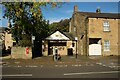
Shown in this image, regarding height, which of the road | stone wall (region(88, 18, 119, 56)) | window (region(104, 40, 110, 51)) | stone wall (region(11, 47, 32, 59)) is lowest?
the road

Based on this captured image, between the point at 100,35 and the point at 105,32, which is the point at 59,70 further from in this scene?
the point at 105,32

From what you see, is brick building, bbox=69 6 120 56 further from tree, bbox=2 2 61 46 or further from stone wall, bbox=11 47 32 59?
stone wall, bbox=11 47 32 59

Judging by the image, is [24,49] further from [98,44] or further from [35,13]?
[98,44]

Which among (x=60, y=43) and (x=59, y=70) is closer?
(x=59, y=70)

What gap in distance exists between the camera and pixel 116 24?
1510 inches

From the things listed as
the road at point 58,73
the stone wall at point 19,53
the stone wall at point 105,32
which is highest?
the stone wall at point 105,32

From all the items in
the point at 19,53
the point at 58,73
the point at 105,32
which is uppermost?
the point at 105,32

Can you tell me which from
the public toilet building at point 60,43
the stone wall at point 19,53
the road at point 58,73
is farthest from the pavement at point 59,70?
the public toilet building at point 60,43

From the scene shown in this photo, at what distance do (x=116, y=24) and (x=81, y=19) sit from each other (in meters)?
5.51

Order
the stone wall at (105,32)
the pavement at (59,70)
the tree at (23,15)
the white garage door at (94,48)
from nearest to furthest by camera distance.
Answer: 1. the pavement at (59,70)
2. the tree at (23,15)
3. the stone wall at (105,32)
4. the white garage door at (94,48)

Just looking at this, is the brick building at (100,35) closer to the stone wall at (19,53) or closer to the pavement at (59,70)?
the stone wall at (19,53)

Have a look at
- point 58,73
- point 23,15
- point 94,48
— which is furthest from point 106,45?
point 58,73

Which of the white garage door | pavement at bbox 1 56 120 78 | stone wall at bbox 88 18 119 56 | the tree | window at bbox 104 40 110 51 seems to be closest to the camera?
pavement at bbox 1 56 120 78

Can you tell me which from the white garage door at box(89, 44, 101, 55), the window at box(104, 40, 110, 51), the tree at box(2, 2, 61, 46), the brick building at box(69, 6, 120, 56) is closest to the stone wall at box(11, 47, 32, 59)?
the tree at box(2, 2, 61, 46)
